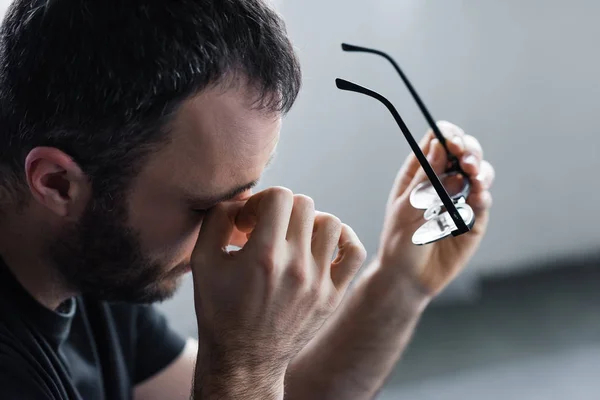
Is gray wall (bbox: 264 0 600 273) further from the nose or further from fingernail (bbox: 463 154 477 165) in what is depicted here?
the nose

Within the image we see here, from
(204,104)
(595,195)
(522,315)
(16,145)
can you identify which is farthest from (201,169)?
(595,195)

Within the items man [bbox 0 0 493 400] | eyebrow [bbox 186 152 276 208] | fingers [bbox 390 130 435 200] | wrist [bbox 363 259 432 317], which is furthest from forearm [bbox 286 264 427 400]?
eyebrow [bbox 186 152 276 208]

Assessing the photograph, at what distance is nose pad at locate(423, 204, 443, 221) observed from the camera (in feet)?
3.32

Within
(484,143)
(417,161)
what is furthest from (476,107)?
(417,161)

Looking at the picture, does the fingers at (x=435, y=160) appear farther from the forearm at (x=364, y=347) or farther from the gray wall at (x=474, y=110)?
the gray wall at (x=474, y=110)

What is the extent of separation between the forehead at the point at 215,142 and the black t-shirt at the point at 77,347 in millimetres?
252

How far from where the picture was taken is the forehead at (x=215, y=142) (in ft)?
3.06

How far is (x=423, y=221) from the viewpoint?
1147 millimetres

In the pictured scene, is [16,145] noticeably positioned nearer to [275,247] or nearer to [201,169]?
[201,169]

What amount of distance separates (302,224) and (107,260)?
29 centimetres

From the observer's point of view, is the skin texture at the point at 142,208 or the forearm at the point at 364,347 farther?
the forearm at the point at 364,347

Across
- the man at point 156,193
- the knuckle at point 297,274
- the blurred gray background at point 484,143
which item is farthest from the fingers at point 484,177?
the blurred gray background at point 484,143

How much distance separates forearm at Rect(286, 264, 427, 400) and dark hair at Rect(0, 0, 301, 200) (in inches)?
15.5

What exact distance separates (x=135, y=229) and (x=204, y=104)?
0.20 m
